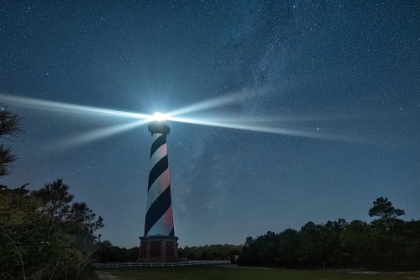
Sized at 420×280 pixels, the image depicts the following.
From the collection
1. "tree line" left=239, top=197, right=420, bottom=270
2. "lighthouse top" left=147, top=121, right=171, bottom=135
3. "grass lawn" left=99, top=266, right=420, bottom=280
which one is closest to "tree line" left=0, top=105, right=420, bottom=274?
"tree line" left=239, top=197, right=420, bottom=270

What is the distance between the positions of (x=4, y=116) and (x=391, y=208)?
43.0 meters

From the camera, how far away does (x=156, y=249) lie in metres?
38.3

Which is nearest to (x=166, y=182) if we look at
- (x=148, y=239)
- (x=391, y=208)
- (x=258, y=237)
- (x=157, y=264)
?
(x=148, y=239)

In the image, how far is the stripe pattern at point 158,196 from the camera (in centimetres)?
3922

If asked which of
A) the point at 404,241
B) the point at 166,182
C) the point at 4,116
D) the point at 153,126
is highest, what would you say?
the point at 153,126

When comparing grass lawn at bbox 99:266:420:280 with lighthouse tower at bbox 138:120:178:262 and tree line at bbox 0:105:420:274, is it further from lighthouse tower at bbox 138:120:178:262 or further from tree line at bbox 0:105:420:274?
lighthouse tower at bbox 138:120:178:262

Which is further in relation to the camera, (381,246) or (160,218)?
(160,218)

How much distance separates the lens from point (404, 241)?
2972 cm

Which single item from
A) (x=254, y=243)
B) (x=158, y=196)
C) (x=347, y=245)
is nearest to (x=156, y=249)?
(x=158, y=196)

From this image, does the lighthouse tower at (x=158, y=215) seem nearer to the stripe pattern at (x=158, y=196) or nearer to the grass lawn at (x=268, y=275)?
the stripe pattern at (x=158, y=196)

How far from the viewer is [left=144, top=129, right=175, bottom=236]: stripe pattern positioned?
39.2 meters

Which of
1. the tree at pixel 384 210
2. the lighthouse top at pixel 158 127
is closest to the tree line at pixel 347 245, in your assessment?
the tree at pixel 384 210

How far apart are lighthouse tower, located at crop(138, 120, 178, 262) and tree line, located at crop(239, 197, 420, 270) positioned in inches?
518

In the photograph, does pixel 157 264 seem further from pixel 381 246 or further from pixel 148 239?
pixel 381 246
